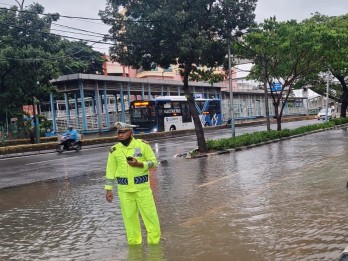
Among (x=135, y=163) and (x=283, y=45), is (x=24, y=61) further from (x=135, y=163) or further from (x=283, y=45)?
(x=135, y=163)

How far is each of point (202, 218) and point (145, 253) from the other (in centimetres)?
191

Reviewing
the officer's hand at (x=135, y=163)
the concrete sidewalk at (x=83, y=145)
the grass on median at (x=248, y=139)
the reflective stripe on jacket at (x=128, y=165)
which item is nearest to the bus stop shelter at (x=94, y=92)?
the concrete sidewalk at (x=83, y=145)

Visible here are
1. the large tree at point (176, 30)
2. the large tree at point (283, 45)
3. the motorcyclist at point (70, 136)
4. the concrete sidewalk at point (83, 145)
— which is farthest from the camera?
the concrete sidewalk at point (83, 145)

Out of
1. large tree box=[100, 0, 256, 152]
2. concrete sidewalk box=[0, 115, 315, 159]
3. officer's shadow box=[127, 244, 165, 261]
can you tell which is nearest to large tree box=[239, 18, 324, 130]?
large tree box=[100, 0, 256, 152]

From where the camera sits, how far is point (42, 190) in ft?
37.7

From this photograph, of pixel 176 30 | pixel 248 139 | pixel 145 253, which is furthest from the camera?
pixel 248 139

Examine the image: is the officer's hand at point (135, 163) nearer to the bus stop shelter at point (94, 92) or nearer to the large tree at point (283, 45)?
the large tree at point (283, 45)

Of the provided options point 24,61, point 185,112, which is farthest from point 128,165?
point 185,112

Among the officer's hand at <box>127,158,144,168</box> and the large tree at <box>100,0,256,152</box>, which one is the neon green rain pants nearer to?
the officer's hand at <box>127,158,144,168</box>

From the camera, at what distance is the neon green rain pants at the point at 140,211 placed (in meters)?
5.53

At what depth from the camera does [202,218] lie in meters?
7.07

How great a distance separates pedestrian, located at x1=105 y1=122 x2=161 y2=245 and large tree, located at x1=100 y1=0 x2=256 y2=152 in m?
12.1

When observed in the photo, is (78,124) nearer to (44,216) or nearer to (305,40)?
(305,40)

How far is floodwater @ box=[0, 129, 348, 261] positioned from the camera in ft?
17.6
